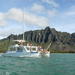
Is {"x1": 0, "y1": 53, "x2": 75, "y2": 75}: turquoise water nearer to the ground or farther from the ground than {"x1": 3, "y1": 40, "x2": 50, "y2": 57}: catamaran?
nearer to the ground

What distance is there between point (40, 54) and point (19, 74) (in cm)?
6850

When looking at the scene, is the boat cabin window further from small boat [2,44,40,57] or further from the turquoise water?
the turquoise water

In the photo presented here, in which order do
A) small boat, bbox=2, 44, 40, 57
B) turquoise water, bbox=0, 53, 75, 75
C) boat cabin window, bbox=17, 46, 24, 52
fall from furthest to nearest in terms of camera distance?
boat cabin window, bbox=17, 46, 24, 52
small boat, bbox=2, 44, 40, 57
turquoise water, bbox=0, 53, 75, 75

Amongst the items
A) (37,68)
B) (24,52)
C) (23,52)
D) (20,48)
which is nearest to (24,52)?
(24,52)

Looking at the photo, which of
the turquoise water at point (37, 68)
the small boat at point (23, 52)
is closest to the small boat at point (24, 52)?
the small boat at point (23, 52)

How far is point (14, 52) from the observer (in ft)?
341

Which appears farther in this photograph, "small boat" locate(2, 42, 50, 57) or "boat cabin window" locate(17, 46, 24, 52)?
"boat cabin window" locate(17, 46, 24, 52)

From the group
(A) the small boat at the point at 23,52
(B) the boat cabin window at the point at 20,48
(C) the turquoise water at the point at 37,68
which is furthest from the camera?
(B) the boat cabin window at the point at 20,48

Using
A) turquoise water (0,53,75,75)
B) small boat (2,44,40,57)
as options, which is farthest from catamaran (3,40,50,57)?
turquoise water (0,53,75,75)

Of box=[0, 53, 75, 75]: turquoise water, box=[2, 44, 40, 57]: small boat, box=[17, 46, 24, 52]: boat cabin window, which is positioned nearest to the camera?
box=[0, 53, 75, 75]: turquoise water

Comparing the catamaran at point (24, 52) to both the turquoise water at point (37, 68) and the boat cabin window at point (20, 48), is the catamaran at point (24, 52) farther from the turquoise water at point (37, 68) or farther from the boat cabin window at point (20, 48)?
the turquoise water at point (37, 68)

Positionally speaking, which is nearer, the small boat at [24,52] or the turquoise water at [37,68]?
the turquoise water at [37,68]

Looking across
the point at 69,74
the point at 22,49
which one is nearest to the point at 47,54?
the point at 22,49

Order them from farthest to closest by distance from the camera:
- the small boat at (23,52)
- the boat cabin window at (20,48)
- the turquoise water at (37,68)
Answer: the boat cabin window at (20,48) → the small boat at (23,52) → the turquoise water at (37,68)
